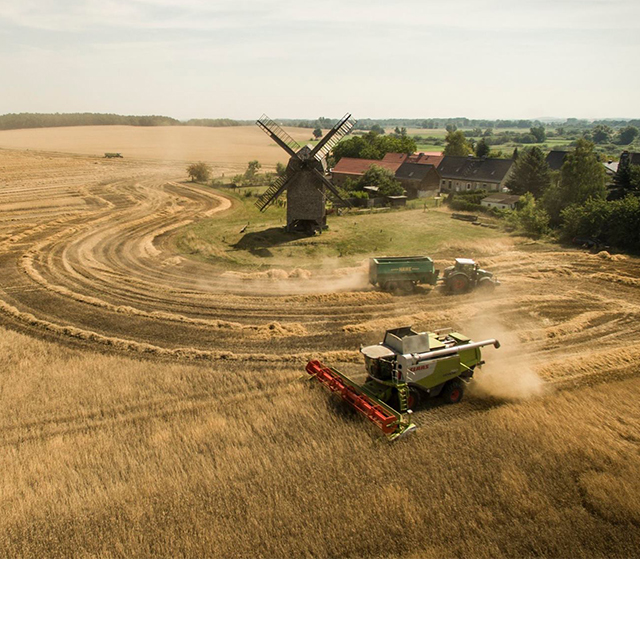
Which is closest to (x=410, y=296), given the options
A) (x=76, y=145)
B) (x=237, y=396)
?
(x=237, y=396)

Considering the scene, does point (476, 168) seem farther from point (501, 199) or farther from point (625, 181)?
point (625, 181)

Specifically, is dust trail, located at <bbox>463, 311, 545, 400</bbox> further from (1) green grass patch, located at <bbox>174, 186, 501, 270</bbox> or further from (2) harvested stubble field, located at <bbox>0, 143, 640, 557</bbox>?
(1) green grass patch, located at <bbox>174, 186, 501, 270</bbox>

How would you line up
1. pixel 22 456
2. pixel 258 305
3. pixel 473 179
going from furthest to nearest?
1. pixel 473 179
2. pixel 258 305
3. pixel 22 456

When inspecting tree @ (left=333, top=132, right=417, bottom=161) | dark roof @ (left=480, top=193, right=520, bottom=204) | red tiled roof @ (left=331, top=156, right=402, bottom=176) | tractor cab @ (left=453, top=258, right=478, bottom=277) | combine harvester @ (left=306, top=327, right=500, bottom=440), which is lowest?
→ combine harvester @ (left=306, top=327, right=500, bottom=440)

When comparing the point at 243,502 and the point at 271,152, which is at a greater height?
the point at 271,152

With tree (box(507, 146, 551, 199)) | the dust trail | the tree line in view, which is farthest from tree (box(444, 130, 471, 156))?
the dust trail

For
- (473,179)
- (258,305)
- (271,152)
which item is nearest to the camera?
(258,305)

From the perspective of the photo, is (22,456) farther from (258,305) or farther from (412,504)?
(258,305)
